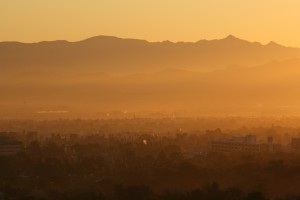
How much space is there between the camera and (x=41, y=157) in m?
41.9

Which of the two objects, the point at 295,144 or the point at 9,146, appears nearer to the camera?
the point at 9,146

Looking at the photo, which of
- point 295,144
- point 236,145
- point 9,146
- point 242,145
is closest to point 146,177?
point 9,146

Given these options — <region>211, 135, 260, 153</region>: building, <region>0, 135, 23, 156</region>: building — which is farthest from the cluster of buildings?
<region>0, 135, 23, 156</region>: building

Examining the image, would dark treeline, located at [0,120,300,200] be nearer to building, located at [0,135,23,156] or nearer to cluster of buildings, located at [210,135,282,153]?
building, located at [0,135,23,156]

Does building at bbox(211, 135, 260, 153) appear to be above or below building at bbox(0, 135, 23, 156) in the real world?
above

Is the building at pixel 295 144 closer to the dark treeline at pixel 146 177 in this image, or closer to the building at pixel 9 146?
the dark treeline at pixel 146 177

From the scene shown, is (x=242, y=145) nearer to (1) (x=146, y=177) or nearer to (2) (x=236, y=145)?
(2) (x=236, y=145)

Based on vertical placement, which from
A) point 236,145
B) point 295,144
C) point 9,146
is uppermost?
point 295,144

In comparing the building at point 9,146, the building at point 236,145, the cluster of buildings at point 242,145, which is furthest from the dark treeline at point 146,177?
the building at point 236,145

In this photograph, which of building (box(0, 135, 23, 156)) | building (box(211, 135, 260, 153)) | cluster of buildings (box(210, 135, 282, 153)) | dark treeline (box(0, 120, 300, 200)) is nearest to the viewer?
dark treeline (box(0, 120, 300, 200))

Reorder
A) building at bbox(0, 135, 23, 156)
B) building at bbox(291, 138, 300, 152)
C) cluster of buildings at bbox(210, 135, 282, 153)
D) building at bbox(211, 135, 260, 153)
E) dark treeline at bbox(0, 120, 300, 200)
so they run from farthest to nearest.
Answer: building at bbox(291, 138, 300, 152), building at bbox(211, 135, 260, 153), cluster of buildings at bbox(210, 135, 282, 153), building at bbox(0, 135, 23, 156), dark treeline at bbox(0, 120, 300, 200)

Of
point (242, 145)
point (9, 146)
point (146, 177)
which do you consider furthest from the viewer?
point (242, 145)

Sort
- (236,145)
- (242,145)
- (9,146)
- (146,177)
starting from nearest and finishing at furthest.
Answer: (146,177) < (9,146) < (242,145) < (236,145)

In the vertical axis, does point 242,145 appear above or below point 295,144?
below
